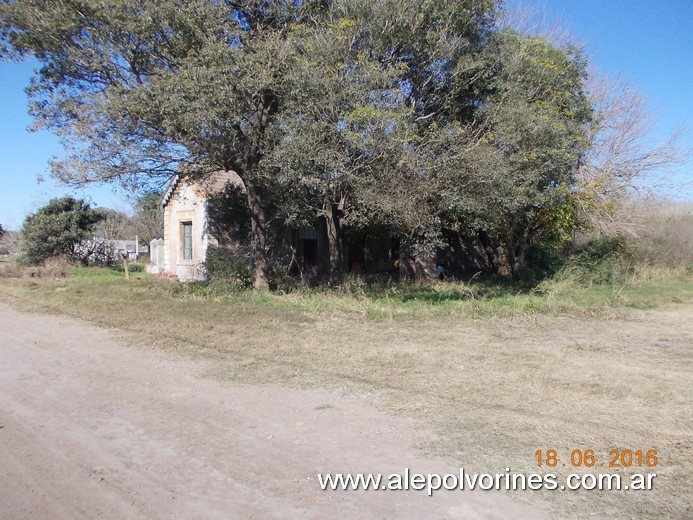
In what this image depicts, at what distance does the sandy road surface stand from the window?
16.6m

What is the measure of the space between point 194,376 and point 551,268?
20.5 m

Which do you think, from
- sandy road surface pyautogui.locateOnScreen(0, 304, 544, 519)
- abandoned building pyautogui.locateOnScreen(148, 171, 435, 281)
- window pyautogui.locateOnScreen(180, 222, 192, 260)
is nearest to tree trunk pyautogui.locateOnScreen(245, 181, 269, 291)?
abandoned building pyautogui.locateOnScreen(148, 171, 435, 281)

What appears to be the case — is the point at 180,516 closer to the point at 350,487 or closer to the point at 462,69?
the point at 350,487

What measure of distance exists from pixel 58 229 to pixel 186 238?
8.31m

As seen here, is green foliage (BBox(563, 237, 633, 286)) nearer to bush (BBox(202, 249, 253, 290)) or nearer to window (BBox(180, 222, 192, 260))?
bush (BBox(202, 249, 253, 290))

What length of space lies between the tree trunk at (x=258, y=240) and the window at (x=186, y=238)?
734 centimetres

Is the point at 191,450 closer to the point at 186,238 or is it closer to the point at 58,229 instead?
the point at 186,238

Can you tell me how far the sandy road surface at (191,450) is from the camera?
379cm

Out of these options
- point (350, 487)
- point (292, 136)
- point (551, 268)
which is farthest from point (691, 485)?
point (551, 268)

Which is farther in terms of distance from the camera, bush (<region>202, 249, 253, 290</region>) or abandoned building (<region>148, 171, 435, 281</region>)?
abandoned building (<region>148, 171, 435, 281</region>)

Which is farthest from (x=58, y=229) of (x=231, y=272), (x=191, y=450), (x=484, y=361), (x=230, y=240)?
(x=191, y=450)

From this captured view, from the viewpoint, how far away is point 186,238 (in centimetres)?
2406

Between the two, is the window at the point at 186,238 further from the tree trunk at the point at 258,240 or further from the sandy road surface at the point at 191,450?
the sandy road surface at the point at 191,450

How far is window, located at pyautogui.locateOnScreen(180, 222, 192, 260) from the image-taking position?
2383 centimetres
